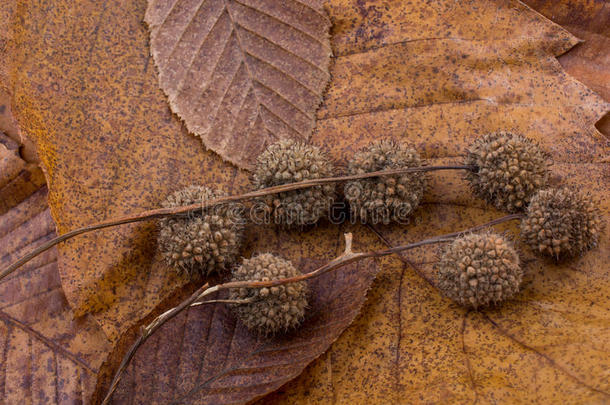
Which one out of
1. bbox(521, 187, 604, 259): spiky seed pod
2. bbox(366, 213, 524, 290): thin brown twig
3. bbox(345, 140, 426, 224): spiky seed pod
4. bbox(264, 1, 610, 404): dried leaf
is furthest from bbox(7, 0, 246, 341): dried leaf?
bbox(521, 187, 604, 259): spiky seed pod

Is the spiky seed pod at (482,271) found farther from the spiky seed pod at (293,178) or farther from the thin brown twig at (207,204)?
the spiky seed pod at (293,178)

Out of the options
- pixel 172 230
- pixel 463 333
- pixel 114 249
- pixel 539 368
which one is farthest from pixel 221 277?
pixel 539 368

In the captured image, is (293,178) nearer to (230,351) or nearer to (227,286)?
(227,286)

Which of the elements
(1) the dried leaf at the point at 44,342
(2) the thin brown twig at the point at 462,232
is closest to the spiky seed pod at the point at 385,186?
(2) the thin brown twig at the point at 462,232

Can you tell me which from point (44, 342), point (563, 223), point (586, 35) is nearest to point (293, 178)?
point (563, 223)

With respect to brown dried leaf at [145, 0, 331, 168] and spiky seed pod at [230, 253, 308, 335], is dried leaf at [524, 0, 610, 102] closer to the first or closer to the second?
brown dried leaf at [145, 0, 331, 168]

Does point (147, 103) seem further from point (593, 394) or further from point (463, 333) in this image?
point (593, 394)
